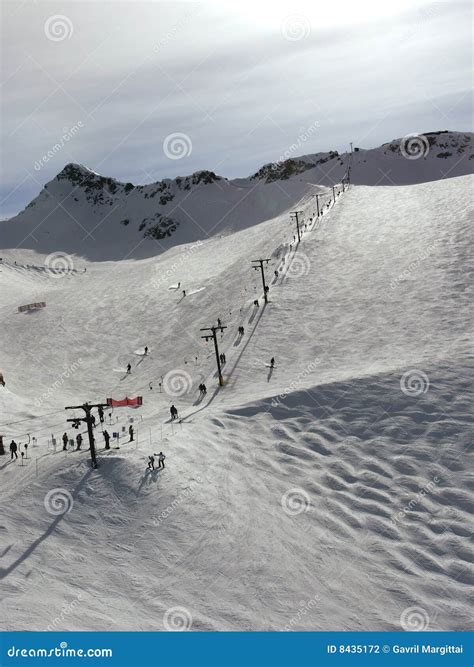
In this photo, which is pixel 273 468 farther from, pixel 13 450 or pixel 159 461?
pixel 13 450

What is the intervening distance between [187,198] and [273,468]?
11393cm

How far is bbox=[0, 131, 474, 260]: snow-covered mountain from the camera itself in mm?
112750

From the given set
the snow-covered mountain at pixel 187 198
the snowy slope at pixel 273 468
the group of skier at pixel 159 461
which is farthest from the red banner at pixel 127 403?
the snow-covered mountain at pixel 187 198

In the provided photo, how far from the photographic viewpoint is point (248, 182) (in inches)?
5340

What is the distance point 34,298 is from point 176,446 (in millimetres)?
47178

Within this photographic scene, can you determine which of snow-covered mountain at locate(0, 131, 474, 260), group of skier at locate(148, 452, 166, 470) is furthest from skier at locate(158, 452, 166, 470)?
snow-covered mountain at locate(0, 131, 474, 260)

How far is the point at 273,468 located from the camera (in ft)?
88.0

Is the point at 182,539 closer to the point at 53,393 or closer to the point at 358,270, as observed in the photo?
the point at 53,393

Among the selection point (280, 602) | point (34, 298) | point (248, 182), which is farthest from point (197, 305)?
point (248, 182)

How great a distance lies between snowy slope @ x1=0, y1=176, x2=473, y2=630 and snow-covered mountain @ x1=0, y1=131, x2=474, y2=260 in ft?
178

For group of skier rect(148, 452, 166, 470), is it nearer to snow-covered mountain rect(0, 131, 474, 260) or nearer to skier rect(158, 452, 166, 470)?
skier rect(158, 452, 166, 470)

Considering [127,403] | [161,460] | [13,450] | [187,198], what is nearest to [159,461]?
[161,460]

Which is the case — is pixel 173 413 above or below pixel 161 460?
above

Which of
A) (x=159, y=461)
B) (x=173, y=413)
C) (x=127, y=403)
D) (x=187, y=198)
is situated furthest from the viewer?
(x=187, y=198)
